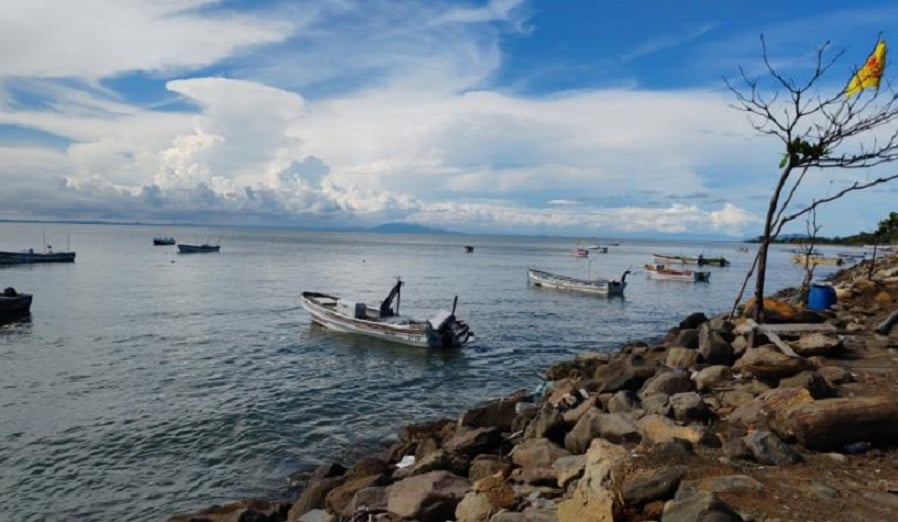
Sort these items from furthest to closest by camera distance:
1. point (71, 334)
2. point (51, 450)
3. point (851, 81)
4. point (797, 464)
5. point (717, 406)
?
1. point (71, 334)
2. point (51, 450)
3. point (851, 81)
4. point (717, 406)
5. point (797, 464)

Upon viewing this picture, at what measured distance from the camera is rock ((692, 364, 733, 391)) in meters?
11.0

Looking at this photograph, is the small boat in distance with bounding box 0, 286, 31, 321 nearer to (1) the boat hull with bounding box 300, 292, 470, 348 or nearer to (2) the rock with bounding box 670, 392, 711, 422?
(1) the boat hull with bounding box 300, 292, 470, 348

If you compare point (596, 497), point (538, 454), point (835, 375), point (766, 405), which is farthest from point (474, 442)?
point (835, 375)

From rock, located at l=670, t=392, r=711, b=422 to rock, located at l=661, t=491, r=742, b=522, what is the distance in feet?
11.9

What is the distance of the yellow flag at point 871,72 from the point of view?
508 inches

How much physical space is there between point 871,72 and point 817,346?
6.08 m

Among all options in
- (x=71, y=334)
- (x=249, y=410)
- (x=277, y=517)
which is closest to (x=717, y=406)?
(x=277, y=517)

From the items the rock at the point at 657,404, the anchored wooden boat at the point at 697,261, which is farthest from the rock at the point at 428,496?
the anchored wooden boat at the point at 697,261

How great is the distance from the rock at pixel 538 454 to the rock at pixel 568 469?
61cm

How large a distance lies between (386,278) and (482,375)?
46.7 metres

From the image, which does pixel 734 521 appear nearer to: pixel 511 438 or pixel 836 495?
pixel 836 495

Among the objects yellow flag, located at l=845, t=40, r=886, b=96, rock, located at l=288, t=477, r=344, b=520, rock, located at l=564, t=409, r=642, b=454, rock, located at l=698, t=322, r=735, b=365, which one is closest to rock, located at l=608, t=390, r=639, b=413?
rock, located at l=564, t=409, r=642, b=454

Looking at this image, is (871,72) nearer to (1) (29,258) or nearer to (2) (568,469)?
(2) (568,469)

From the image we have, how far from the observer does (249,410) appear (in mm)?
17609
